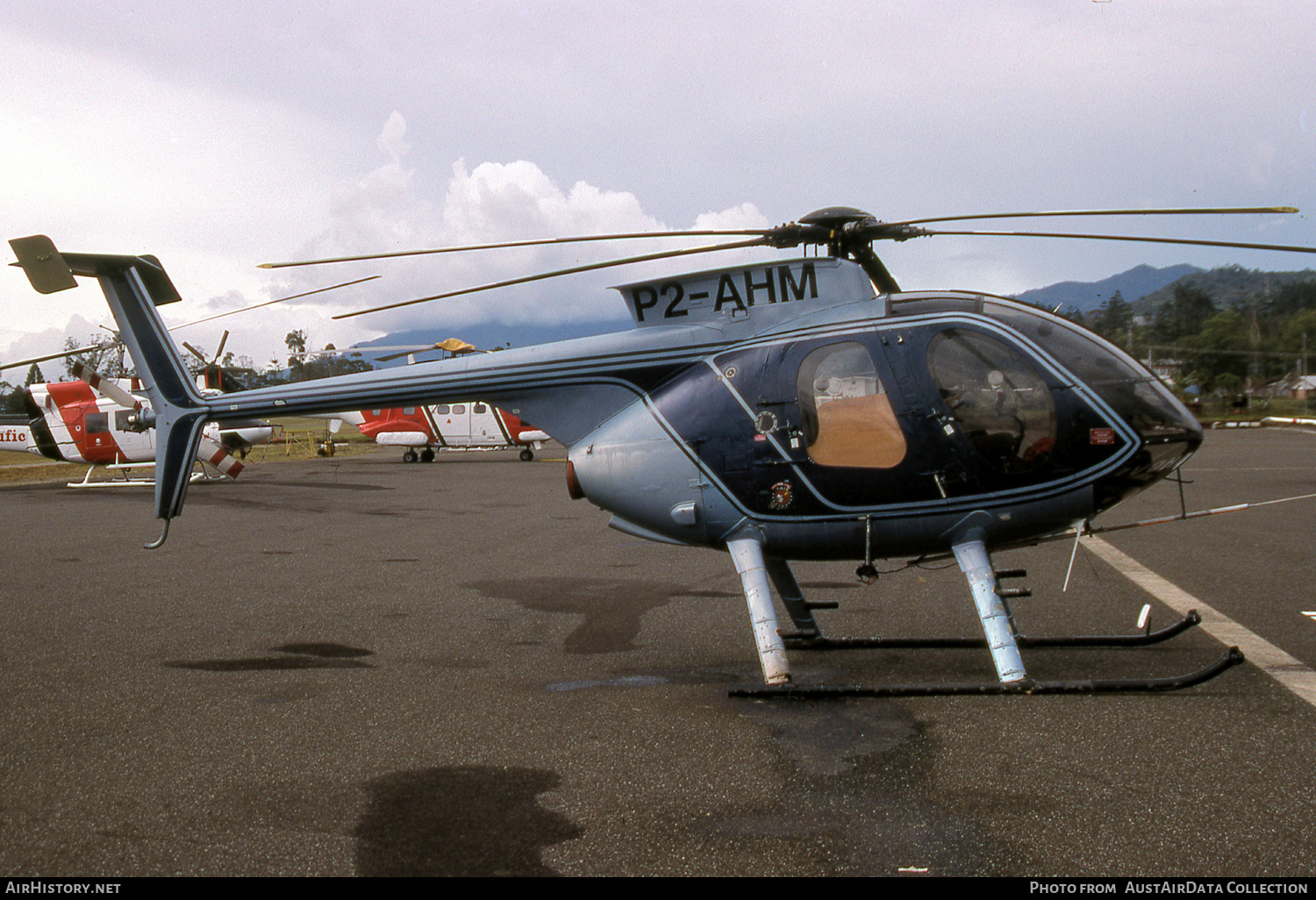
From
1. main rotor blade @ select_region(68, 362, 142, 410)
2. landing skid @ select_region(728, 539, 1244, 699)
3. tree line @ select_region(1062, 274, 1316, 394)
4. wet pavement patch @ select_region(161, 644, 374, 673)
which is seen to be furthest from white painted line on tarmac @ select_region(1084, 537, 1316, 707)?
main rotor blade @ select_region(68, 362, 142, 410)

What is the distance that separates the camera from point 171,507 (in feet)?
26.2

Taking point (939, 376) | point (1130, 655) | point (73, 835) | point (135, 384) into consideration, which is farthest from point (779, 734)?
point (135, 384)

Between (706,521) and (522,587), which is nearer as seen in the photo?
(706,521)

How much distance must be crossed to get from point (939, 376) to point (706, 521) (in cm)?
191

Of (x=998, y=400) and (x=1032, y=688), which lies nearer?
(x=1032, y=688)

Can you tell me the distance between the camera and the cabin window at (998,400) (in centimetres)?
588

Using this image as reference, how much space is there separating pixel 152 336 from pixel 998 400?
7521mm

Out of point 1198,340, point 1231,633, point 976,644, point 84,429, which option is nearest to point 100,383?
point 84,429

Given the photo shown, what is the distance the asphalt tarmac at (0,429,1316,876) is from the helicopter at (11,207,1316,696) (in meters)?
0.61

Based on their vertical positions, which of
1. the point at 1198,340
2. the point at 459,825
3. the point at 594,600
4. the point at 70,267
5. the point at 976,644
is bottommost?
the point at 594,600

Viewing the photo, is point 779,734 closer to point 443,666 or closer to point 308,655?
point 443,666

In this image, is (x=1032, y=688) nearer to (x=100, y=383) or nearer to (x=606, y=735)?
(x=606, y=735)

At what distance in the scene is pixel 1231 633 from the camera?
7.14m

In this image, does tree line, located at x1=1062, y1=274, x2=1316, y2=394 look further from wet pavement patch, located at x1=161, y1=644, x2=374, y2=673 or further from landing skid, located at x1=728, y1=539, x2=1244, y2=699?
wet pavement patch, located at x1=161, y1=644, x2=374, y2=673
